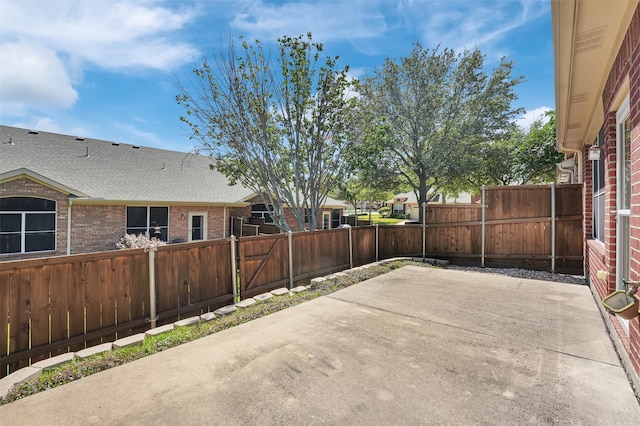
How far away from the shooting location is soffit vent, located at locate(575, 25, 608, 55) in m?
2.84

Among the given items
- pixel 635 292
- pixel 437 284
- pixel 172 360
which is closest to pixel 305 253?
pixel 437 284

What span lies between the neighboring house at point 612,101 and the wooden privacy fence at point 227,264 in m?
3.49

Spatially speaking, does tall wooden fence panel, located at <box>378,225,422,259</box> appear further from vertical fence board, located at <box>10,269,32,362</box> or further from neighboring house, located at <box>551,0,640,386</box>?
vertical fence board, located at <box>10,269,32,362</box>

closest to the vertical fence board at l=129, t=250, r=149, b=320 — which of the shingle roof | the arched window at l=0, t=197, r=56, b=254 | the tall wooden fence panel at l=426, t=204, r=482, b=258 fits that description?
the tall wooden fence panel at l=426, t=204, r=482, b=258

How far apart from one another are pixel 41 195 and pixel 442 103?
1479 cm

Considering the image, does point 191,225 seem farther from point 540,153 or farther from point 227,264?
point 540,153

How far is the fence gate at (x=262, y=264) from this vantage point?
5797mm

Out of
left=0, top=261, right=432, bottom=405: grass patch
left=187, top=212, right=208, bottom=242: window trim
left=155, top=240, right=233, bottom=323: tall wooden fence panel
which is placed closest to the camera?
left=0, top=261, right=432, bottom=405: grass patch

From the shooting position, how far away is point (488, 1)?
239 inches

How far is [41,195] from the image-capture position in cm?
1040

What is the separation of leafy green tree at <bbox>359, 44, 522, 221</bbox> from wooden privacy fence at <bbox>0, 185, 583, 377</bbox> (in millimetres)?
4320

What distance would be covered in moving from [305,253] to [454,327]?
12.7ft

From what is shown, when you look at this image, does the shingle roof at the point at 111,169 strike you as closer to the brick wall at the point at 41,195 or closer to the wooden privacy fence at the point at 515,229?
the brick wall at the point at 41,195

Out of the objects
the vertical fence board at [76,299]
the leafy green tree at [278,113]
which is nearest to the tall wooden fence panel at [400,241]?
the leafy green tree at [278,113]
